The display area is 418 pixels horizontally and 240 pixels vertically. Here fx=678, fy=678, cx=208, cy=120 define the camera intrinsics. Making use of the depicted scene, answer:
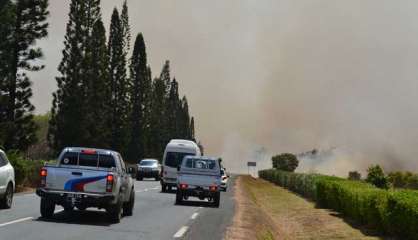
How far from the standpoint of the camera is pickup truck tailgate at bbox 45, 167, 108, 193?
17.2 m

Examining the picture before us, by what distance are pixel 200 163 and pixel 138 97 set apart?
67.1 meters

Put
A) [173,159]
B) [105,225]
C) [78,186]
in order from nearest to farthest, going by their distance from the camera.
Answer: [78,186] → [105,225] → [173,159]

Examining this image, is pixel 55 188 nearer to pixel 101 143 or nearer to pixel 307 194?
pixel 307 194

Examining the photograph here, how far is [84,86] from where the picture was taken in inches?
2724

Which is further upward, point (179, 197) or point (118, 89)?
point (118, 89)

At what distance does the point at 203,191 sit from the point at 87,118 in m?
42.5

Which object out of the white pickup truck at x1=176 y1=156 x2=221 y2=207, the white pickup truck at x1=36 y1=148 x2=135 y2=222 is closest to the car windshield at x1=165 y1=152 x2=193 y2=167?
the white pickup truck at x1=176 y1=156 x2=221 y2=207

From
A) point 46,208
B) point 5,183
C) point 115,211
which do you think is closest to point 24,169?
point 5,183

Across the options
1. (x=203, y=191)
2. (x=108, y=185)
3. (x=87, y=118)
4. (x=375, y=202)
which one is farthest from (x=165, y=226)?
(x=87, y=118)

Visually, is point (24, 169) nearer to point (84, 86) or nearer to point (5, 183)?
point (5, 183)

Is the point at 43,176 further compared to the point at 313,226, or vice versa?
the point at 313,226

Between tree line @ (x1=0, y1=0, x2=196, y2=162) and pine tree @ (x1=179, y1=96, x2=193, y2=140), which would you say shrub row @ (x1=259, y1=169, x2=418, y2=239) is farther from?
pine tree @ (x1=179, y1=96, x2=193, y2=140)

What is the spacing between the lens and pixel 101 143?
7381 centimetres

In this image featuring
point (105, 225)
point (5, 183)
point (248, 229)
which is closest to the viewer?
point (105, 225)
